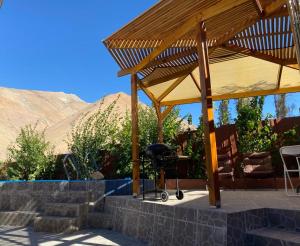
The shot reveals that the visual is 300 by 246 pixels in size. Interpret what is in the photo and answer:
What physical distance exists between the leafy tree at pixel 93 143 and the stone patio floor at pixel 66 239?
401 cm

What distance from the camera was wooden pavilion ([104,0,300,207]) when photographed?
5.00m

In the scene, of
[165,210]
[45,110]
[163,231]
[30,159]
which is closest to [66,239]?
[163,231]

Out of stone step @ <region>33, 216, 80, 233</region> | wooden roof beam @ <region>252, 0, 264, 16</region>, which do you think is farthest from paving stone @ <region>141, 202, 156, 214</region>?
wooden roof beam @ <region>252, 0, 264, 16</region>

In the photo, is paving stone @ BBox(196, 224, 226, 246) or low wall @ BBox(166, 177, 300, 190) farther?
low wall @ BBox(166, 177, 300, 190)

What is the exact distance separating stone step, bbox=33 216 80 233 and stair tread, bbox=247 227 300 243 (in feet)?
14.0

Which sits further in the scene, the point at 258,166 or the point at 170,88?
the point at 170,88

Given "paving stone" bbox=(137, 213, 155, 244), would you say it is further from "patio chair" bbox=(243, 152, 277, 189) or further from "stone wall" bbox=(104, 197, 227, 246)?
"patio chair" bbox=(243, 152, 277, 189)

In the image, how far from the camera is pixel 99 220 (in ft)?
24.2

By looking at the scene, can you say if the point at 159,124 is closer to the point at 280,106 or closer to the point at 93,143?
the point at 93,143

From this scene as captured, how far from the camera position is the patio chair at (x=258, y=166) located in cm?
828

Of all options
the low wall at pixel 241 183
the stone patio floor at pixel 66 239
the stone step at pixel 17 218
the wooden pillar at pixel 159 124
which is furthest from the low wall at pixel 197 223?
the low wall at pixel 241 183

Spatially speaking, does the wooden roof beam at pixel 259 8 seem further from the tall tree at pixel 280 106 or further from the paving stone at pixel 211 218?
the tall tree at pixel 280 106

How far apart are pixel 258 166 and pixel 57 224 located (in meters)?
5.24

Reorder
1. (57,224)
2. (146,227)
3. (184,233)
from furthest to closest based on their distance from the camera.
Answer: (57,224) → (146,227) → (184,233)
